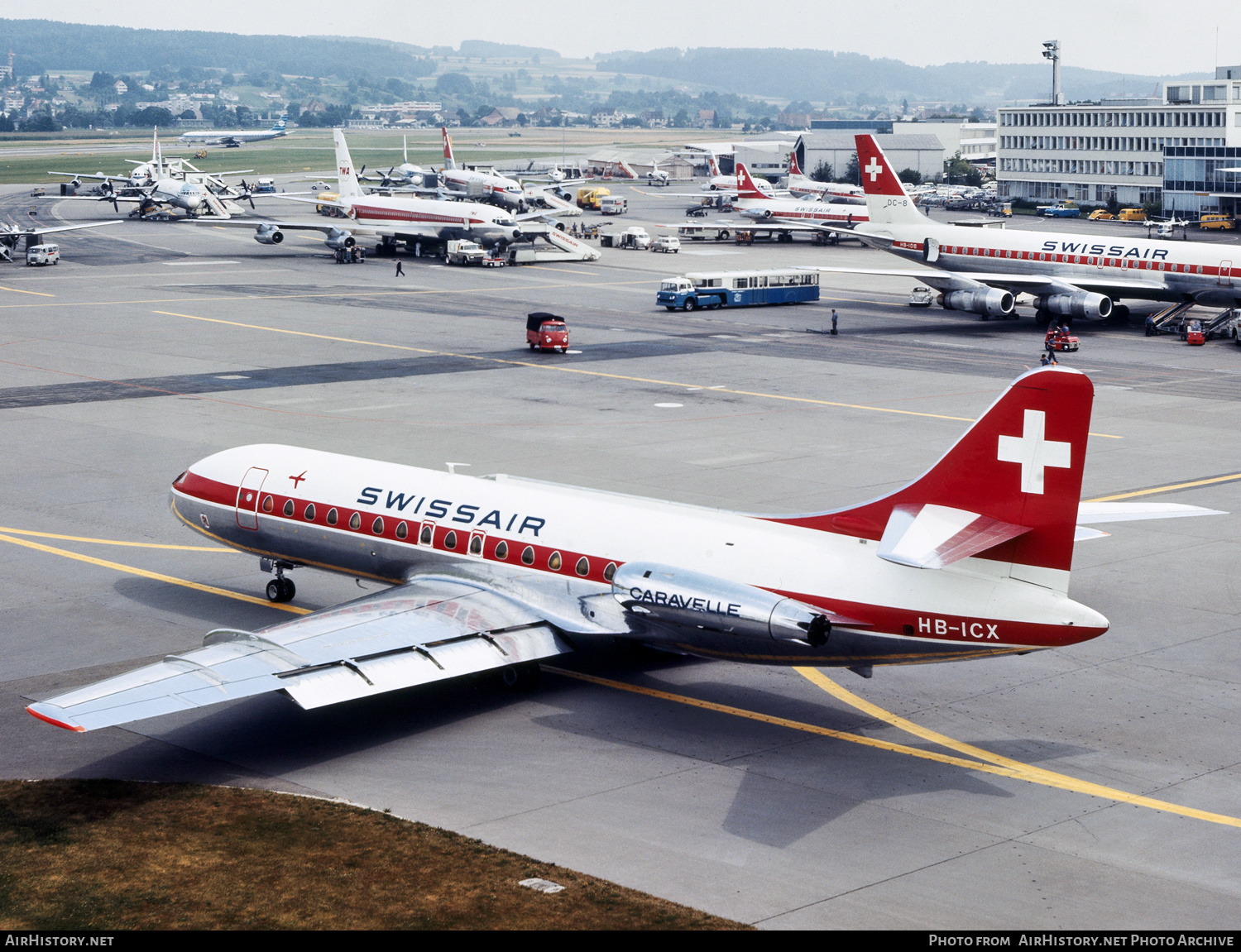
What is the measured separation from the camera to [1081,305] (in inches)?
3135

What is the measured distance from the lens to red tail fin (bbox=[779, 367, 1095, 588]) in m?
21.6

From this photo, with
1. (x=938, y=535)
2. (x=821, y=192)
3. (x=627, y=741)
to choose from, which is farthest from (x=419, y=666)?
(x=821, y=192)

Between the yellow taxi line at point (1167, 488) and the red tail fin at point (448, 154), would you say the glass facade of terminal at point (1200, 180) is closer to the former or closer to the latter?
the red tail fin at point (448, 154)

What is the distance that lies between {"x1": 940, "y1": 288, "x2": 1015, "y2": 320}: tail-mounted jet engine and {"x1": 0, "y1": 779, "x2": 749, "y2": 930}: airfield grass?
67497 millimetres

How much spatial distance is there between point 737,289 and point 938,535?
69.6m

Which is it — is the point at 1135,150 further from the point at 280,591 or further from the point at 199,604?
the point at 199,604

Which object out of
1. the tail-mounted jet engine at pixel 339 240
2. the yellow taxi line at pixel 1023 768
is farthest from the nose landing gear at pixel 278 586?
the tail-mounted jet engine at pixel 339 240

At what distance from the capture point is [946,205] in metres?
180

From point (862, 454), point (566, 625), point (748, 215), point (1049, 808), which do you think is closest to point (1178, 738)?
point (1049, 808)

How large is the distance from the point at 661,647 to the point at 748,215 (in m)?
125

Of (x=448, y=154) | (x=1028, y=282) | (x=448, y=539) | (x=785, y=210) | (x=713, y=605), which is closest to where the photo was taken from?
(x=713, y=605)

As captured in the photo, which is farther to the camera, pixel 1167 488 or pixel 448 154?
pixel 448 154

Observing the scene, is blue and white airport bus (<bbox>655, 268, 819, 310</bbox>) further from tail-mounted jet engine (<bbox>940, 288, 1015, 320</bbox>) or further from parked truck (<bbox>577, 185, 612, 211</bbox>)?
parked truck (<bbox>577, 185, 612, 211</bbox>)

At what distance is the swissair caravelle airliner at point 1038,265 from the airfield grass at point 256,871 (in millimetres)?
Answer: 63188
